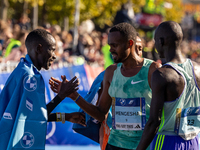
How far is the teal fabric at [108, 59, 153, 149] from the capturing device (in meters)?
3.49

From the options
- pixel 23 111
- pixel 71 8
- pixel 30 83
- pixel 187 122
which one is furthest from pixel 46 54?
pixel 71 8

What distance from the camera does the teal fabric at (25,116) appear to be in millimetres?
3330

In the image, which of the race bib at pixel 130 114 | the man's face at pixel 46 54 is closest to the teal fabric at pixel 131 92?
the race bib at pixel 130 114

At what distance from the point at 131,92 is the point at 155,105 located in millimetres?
703

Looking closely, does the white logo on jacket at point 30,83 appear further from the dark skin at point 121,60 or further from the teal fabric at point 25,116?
the dark skin at point 121,60

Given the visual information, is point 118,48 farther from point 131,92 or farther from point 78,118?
point 78,118

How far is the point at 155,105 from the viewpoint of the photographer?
283 centimetres

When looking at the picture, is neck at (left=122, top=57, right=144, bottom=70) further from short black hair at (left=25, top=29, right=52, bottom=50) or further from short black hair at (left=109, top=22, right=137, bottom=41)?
short black hair at (left=25, top=29, right=52, bottom=50)

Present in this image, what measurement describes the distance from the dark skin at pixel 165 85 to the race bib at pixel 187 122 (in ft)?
0.52

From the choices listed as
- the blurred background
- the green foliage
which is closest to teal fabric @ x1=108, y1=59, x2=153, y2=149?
the blurred background

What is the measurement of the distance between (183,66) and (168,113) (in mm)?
422

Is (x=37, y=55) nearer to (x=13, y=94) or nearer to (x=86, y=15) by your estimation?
(x=13, y=94)

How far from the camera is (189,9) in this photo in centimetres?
10550

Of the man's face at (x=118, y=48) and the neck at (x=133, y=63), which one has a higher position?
the man's face at (x=118, y=48)
